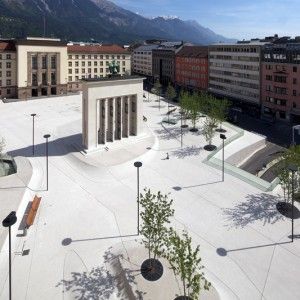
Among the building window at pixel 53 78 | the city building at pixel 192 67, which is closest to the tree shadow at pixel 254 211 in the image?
the building window at pixel 53 78

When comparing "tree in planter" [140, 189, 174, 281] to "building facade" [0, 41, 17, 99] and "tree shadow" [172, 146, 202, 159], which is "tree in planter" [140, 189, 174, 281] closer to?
"tree shadow" [172, 146, 202, 159]

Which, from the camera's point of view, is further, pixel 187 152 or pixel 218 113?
pixel 218 113

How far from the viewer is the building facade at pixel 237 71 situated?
11569 cm

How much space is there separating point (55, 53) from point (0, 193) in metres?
91.0

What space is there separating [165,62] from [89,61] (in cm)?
4925

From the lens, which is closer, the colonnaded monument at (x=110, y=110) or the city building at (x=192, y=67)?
the colonnaded monument at (x=110, y=110)

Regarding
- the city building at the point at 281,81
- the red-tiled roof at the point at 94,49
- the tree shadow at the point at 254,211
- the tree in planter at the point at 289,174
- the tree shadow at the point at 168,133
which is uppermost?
the red-tiled roof at the point at 94,49

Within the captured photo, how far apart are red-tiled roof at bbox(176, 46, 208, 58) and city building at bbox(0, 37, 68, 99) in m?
58.0

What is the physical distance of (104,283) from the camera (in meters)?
28.1

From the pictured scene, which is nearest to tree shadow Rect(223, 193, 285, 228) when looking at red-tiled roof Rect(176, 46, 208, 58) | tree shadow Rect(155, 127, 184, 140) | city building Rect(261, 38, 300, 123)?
tree shadow Rect(155, 127, 184, 140)

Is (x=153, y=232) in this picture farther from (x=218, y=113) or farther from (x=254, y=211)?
(x=218, y=113)

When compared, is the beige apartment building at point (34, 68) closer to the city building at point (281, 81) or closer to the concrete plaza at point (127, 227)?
the concrete plaza at point (127, 227)

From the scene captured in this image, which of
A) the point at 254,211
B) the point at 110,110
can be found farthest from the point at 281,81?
the point at 254,211

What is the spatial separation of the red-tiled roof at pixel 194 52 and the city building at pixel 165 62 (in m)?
5.10
